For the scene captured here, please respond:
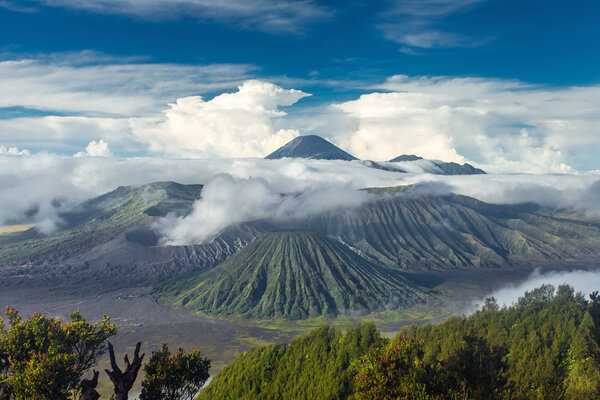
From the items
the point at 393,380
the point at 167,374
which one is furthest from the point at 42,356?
the point at 393,380

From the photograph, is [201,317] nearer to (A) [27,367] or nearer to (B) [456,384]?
(A) [27,367]

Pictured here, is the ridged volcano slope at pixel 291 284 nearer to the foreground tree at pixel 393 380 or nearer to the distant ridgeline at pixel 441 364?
the distant ridgeline at pixel 441 364

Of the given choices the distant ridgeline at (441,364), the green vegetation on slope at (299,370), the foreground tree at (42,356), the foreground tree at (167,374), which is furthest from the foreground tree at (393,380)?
the foreground tree at (42,356)

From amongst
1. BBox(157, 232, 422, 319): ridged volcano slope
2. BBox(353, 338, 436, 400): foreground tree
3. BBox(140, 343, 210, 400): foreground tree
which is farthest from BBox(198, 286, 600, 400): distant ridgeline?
BBox(157, 232, 422, 319): ridged volcano slope

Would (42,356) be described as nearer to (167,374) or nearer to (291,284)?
(167,374)

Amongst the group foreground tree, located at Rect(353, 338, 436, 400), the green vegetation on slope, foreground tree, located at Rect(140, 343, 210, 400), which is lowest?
the green vegetation on slope

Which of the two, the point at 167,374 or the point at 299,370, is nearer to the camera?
the point at 167,374

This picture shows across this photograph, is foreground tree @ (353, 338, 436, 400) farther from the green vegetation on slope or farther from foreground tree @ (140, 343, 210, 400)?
foreground tree @ (140, 343, 210, 400)
